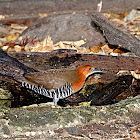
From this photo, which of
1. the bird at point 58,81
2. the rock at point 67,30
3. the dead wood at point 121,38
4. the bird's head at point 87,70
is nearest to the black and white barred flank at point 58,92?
the bird at point 58,81

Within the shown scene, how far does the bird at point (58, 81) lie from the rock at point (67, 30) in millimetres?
1257

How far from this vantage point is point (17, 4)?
7539mm

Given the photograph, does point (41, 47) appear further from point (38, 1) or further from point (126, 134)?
point (126, 134)

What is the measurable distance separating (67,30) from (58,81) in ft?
6.82

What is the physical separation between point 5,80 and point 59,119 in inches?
66.3

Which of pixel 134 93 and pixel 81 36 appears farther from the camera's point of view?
pixel 81 36

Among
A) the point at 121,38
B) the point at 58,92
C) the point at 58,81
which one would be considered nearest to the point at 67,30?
the point at 121,38

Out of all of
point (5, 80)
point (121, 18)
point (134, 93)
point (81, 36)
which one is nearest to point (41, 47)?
point (81, 36)

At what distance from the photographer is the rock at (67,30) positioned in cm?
579

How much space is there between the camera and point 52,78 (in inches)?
172

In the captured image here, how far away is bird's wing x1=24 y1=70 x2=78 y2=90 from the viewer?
4.21 m

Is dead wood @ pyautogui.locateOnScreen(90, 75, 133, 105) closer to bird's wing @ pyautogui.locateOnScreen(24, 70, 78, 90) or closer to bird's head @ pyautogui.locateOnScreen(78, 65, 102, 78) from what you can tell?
bird's head @ pyautogui.locateOnScreen(78, 65, 102, 78)

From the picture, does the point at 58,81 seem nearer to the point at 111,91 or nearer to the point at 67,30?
the point at 111,91

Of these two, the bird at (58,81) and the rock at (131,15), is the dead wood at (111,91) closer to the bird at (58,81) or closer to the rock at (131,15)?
the bird at (58,81)
